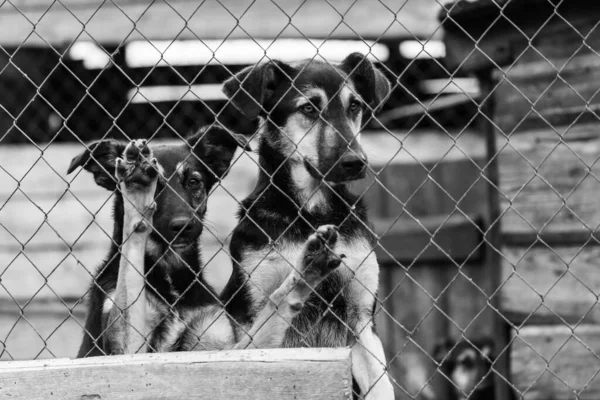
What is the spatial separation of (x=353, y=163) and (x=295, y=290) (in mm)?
777

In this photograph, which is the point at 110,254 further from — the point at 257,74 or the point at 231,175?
the point at 231,175

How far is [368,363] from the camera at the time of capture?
13.0ft

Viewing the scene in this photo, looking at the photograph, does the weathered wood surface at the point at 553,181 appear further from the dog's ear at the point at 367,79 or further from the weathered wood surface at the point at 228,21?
the weathered wood surface at the point at 228,21

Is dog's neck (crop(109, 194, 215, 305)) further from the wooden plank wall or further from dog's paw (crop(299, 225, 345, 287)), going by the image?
the wooden plank wall

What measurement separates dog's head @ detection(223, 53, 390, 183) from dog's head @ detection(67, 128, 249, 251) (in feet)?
0.83

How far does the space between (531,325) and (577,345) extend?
39cm

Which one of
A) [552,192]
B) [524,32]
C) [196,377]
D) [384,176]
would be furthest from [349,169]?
[384,176]

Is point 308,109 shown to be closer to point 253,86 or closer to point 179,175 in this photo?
point 253,86

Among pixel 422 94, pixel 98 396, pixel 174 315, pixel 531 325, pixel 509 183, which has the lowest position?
pixel 422 94

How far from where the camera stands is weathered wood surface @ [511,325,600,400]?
543 cm

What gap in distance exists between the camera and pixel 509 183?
5.84 m

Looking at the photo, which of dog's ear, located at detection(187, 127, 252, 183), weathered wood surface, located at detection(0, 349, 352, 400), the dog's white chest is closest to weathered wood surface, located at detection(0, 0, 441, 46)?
dog's ear, located at detection(187, 127, 252, 183)

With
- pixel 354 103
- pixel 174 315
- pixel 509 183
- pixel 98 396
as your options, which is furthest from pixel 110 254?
pixel 509 183

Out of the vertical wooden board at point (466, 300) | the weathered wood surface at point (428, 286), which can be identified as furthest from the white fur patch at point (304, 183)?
the vertical wooden board at point (466, 300)
